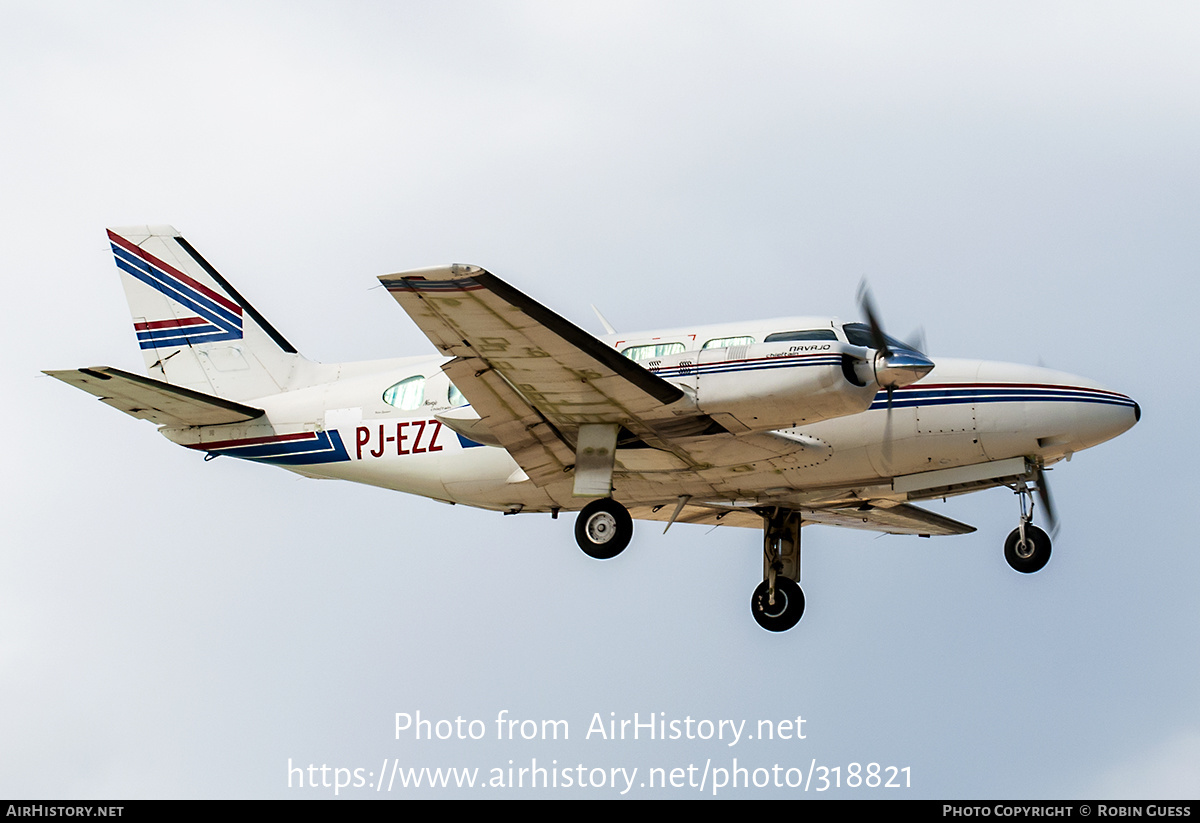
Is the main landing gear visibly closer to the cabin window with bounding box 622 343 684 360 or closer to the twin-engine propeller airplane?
the twin-engine propeller airplane

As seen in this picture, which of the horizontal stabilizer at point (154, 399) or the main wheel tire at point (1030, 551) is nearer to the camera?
the main wheel tire at point (1030, 551)

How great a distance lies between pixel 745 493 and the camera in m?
20.9

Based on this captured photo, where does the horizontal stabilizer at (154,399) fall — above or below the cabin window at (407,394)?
below

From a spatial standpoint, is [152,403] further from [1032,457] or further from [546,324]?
[1032,457]

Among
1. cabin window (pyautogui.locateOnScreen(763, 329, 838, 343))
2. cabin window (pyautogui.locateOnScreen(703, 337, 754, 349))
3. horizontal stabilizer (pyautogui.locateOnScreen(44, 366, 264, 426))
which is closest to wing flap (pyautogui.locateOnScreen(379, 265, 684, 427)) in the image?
cabin window (pyautogui.locateOnScreen(703, 337, 754, 349))

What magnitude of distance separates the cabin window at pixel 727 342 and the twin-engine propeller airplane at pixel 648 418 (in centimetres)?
3

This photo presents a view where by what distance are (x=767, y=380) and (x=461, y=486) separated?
5.76 m

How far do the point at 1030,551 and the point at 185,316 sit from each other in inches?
592

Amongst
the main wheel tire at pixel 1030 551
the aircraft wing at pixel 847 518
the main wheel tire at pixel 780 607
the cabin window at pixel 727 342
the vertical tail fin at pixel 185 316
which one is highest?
the vertical tail fin at pixel 185 316

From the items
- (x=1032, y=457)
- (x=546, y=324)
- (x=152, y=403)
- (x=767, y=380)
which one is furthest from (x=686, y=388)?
(x=152, y=403)

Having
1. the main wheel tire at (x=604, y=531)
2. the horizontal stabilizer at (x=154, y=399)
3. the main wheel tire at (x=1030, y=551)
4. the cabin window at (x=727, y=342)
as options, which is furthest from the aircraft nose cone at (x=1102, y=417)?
the horizontal stabilizer at (x=154, y=399)

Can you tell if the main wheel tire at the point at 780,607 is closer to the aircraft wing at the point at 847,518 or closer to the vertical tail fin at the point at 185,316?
the aircraft wing at the point at 847,518

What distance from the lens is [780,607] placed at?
71.1 ft

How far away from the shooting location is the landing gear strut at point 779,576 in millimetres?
21641
